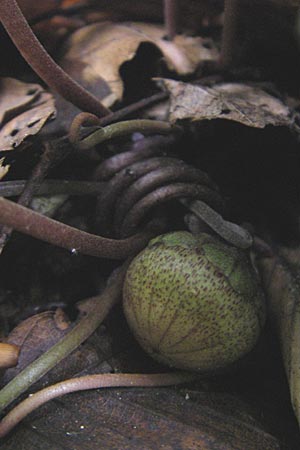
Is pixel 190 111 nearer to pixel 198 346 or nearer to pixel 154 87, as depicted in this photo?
pixel 154 87

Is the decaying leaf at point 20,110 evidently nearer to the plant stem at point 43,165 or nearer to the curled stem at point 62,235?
the plant stem at point 43,165

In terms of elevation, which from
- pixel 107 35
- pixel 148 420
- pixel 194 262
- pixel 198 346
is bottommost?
pixel 148 420

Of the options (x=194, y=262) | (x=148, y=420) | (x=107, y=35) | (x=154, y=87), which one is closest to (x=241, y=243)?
(x=194, y=262)

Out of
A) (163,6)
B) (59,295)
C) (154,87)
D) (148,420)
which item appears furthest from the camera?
(163,6)

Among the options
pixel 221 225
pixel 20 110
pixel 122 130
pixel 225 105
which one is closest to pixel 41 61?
pixel 20 110

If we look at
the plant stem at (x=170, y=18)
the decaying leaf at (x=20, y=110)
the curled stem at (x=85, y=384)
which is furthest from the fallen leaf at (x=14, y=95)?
the curled stem at (x=85, y=384)

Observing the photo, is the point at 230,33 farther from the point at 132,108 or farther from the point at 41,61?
the point at 41,61
